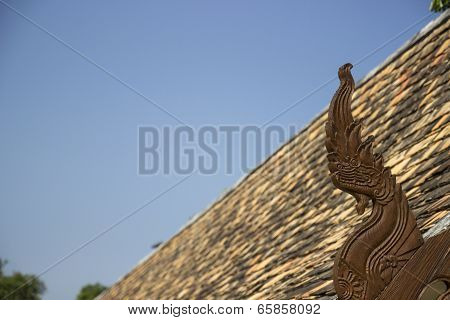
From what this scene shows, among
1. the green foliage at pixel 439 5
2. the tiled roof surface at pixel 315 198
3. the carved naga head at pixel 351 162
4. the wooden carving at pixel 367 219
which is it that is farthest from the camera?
the green foliage at pixel 439 5

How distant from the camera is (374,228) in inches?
166

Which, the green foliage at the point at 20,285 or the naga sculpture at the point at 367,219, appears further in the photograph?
the green foliage at the point at 20,285

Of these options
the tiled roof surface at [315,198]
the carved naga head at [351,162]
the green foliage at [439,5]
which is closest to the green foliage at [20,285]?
the tiled roof surface at [315,198]

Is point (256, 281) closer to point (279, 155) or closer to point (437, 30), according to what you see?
point (437, 30)

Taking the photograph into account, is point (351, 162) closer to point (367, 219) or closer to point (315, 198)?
point (367, 219)

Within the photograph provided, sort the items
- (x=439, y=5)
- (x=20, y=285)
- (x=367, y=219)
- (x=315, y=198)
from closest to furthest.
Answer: (x=367, y=219), (x=315, y=198), (x=439, y=5), (x=20, y=285)

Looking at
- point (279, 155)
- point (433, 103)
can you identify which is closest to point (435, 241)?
point (433, 103)

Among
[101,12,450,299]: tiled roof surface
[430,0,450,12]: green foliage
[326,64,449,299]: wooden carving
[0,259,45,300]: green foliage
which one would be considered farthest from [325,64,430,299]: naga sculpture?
[0,259,45,300]: green foliage

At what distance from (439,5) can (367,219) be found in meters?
5.64

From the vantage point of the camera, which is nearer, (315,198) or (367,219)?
(367,219)

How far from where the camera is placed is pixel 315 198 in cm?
809

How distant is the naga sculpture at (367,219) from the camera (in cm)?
412

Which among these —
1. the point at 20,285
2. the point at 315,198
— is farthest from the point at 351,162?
the point at 20,285

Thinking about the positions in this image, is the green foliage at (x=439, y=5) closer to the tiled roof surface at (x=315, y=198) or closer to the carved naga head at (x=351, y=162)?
the tiled roof surface at (x=315, y=198)
